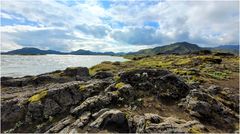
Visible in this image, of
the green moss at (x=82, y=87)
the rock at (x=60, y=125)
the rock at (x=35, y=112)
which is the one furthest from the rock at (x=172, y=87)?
the rock at (x=35, y=112)

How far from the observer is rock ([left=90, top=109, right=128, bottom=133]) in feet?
62.5

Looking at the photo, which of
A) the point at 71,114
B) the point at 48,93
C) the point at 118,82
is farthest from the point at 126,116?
the point at 48,93

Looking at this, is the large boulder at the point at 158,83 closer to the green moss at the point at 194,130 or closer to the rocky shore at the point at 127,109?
the rocky shore at the point at 127,109

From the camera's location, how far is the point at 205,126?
2000 cm

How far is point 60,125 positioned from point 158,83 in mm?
10429

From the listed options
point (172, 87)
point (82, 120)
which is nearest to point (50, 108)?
point (82, 120)

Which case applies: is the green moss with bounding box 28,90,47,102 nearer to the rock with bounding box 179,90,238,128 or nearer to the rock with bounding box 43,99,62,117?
the rock with bounding box 43,99,62,117

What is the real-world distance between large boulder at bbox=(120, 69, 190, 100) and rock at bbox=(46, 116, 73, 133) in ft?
24.2

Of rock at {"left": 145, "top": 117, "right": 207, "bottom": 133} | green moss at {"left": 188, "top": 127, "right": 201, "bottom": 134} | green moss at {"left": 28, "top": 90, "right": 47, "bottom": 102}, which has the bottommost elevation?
green moss at {"left": 188, "top": 127, "right": 201, "bottom": 134}

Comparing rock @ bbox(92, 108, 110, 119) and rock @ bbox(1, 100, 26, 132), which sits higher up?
rock @ bbox(92, 108, 110, 119)

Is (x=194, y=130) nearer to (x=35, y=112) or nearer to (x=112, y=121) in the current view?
(x=112, y=121)

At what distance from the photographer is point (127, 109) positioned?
69.9 feet

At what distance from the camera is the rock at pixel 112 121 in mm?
19062

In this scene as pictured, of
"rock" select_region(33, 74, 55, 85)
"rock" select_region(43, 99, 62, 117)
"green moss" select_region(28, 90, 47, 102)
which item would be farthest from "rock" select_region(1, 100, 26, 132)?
"rock" select_region(33, 74, 55, 85)
